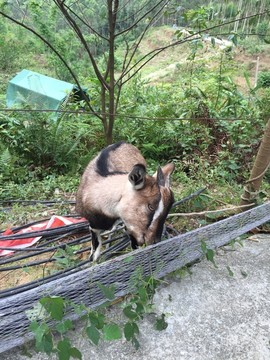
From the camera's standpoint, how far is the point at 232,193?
4.58 meters

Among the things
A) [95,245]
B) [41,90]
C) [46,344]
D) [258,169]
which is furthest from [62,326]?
[41,90]

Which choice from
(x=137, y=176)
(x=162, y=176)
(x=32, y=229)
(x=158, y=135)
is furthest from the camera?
(x=158, y=135)

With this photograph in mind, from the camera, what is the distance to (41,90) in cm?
905

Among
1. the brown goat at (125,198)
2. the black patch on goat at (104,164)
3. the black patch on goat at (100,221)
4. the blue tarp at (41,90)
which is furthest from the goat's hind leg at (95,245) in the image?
the blue tarp at (41,90)

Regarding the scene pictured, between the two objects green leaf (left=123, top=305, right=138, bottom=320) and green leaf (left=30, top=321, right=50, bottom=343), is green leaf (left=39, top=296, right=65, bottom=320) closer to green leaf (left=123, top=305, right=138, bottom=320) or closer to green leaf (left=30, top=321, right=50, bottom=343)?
green leaf (left=30, top=321, right=50, bottom=343)

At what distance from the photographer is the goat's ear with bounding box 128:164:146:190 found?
2474mm

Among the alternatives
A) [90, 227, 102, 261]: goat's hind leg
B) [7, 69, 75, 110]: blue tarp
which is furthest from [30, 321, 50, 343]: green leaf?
[7, 69, 75, 110]: blue tarp

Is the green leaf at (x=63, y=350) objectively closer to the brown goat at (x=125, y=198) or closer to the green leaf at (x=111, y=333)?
the green leaf at (x=111, y=333)

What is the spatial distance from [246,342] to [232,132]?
12.9 ft

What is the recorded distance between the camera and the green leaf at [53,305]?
6.25ft

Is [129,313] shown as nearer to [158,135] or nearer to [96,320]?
[96,320]

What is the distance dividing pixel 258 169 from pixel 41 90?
703 centimetres

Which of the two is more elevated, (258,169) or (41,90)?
(258,169)

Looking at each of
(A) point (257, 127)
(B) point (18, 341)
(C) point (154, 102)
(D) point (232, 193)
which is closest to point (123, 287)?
(B) point (18, 341)
